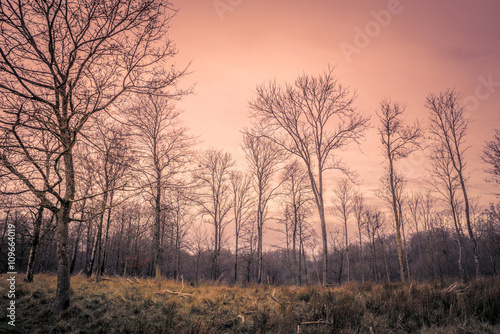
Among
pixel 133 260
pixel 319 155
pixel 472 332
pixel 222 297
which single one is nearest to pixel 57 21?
pixel 222 297

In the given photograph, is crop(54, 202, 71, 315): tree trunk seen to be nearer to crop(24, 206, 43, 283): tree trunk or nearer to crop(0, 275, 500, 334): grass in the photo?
crop(0, 275, 500, 334): grass

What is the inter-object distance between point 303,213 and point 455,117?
14.8 meters

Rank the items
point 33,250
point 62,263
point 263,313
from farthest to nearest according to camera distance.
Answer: point 33,250 < point 62,263 < point 263,313

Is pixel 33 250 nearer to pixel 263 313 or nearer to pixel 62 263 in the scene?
pixel 62 263

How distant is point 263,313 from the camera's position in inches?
202

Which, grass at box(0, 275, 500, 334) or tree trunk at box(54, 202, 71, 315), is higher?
tree trunk at box(54, 202, 71, 315)

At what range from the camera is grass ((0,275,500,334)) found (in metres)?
Result: 4.82

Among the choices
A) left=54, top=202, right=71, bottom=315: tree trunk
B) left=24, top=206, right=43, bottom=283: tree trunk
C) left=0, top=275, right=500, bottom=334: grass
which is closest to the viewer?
left=0, top=275, right=500, bottom=334: grass

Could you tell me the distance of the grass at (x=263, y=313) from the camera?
15.8 ft

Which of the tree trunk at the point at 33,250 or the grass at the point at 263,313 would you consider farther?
the tree trunk at the point at 33,250

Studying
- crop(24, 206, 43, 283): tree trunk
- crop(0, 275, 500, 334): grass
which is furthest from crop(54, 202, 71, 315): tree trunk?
crop(24, 206, 43, 283): tree trunk

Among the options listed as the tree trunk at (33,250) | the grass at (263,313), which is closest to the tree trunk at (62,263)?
the grass at (263,313)

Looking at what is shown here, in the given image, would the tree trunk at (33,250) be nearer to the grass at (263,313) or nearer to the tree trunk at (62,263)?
the grass at (263,313)

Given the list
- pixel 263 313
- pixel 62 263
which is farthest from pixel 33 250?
pixel 263 313
